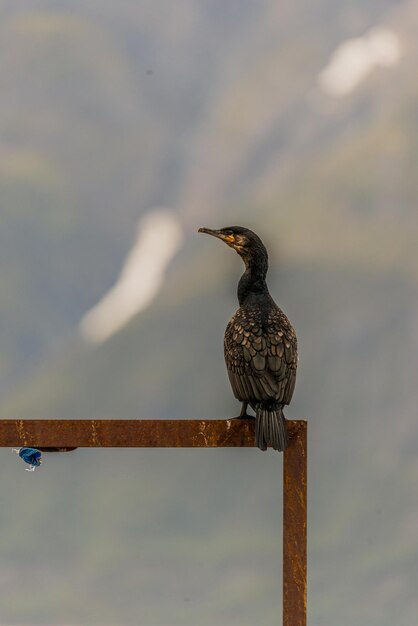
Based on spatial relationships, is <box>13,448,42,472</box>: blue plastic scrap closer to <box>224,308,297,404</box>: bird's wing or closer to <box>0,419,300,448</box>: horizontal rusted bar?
<box>0,419,300,448</box>: horizontal rusted bar

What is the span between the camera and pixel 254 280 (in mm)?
3105

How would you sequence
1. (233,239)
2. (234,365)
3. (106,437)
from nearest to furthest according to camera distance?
1. (106,437)
2. (234,365)
3. (233,239)

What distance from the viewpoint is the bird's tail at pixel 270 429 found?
2.79 metres

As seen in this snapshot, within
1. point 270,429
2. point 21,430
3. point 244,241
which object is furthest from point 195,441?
point 244,241

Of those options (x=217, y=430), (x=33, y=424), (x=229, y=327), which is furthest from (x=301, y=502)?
(x=33, y=424)

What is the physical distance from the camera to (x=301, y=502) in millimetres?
2793

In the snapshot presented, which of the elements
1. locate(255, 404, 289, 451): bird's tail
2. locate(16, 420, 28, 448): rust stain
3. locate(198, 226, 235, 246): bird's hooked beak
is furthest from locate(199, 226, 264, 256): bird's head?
locate(16, 420, 28, 448): rust stain

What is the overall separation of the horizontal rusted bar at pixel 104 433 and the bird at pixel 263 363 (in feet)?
0.61

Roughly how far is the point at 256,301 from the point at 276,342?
0.18 m

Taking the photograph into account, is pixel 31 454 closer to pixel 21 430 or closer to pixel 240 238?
pixel 21 430

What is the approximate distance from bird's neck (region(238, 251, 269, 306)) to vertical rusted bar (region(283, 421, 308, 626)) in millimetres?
484

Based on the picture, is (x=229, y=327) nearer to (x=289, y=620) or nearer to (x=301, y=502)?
(x=301, y=502)

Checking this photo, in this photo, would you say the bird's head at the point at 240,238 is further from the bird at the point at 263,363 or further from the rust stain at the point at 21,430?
the rust stain at the point at 21,430

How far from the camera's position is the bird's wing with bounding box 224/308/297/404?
9.49ft
